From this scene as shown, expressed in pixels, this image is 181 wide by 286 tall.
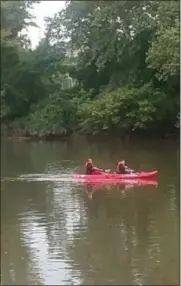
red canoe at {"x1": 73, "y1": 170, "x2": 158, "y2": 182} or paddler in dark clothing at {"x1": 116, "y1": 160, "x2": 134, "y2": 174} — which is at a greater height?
paddler in dark clothing at {"x1": 116, "y1": 160, "x2": 134, "y2": 174}

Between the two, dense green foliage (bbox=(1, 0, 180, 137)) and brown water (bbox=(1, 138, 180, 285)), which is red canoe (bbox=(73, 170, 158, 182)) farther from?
dense green foliage (bbox=(1, 0, 180, 137))

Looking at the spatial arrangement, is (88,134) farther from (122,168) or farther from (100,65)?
(122,168)

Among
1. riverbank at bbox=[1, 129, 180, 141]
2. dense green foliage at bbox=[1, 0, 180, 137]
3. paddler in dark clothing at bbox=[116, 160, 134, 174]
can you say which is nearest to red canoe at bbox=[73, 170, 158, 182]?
paddler in dark clothing at bbox=[116, 160, 134, 174]

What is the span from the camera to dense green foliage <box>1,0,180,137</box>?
8.11 ft

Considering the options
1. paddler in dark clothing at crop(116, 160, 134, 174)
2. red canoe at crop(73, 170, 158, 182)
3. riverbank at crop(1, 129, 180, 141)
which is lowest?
red canoe at crop(73, 170, 158, 182)

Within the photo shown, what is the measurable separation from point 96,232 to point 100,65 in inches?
126

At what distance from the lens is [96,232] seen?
18.9 ft

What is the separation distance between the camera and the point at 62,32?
9.02 feet

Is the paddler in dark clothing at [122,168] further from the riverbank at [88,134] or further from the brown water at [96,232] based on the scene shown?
the riverbank at [88,134]

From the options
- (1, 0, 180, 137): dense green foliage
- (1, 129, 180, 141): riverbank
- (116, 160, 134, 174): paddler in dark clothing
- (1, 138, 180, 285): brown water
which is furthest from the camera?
(1, 138, 180, 285): brown water

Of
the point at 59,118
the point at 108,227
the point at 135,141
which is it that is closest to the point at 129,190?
the point at 108,227

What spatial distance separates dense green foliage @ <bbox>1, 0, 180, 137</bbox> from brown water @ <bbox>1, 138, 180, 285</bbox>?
2.59 feet

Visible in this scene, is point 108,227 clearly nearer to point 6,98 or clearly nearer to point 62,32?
point 6,98

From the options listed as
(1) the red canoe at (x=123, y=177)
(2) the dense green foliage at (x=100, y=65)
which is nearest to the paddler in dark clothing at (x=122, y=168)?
(1) the red canoe at (x=123, y=177)
